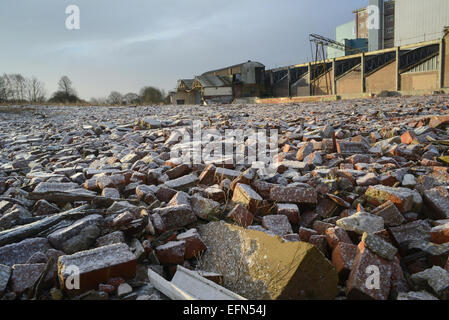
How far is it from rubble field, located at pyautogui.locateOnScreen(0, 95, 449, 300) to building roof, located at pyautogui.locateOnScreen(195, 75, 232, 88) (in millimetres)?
30010

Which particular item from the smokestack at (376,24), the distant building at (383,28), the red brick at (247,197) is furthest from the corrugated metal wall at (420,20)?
the red brick at (247,197)

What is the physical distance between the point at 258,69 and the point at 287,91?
13.7 feet

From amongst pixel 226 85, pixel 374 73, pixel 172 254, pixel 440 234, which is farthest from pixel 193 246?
pixel 226 85

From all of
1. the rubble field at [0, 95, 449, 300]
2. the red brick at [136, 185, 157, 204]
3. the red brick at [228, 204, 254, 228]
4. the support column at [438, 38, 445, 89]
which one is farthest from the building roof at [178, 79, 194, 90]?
the red brick at [228, 204, 254, 228]

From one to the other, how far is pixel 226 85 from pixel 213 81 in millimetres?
1618

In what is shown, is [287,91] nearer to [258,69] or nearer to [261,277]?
[258,69]

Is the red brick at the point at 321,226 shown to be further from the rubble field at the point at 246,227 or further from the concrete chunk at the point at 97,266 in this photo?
the concrete chunk at the point at 97,266

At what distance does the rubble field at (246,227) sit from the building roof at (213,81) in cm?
3001

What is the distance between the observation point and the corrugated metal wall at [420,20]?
2423 cm

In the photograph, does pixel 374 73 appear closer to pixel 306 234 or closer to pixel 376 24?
pixel 376 24

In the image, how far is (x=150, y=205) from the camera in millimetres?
2121

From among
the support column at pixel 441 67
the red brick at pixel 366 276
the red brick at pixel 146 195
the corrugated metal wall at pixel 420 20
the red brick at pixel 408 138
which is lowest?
the red brick at pixel 366 276

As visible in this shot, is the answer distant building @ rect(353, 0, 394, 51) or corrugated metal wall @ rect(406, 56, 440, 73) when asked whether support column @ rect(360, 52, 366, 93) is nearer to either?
corrugated metal wall @ rect(406, 56, 440, 73)

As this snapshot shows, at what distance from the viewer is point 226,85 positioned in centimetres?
3309
